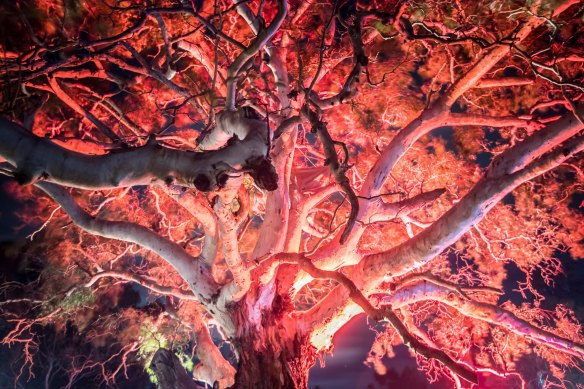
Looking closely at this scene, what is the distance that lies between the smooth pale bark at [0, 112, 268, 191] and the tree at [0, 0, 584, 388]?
0.05ft

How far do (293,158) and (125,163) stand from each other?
4023 millimetres

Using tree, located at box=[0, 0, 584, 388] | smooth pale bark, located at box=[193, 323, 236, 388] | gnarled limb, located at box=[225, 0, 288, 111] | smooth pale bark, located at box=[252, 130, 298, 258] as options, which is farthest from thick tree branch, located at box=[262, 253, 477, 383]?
smooth pale bark, located at box=[193, 323, 236, 388]

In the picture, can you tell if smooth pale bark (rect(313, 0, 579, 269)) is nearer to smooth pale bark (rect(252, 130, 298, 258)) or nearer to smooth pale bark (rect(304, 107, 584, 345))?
smooth pale bark (rect(304, 107, 584, 345))

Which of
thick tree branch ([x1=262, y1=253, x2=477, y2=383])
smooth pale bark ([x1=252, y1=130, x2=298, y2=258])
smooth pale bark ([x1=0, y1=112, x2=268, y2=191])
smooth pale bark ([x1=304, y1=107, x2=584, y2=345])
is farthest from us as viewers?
smooth pale bark ([x1=252, y1=130, x2=298, y2=258])

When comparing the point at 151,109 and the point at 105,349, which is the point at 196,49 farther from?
the point at 105,349

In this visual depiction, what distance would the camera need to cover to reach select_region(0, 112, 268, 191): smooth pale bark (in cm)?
260

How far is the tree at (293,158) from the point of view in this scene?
3.09 m

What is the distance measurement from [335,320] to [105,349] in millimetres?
15870

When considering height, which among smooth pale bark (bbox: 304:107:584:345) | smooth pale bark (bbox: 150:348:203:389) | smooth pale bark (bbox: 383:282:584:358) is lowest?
smooth pale bark (bbox: 150:348:203:389)

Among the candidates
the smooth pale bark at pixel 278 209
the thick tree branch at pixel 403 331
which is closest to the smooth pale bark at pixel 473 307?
the smooth pale bark at pixel 278 209

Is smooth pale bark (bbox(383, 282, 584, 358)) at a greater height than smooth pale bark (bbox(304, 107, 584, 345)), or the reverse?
smooth pale bark (bbox(304, 107, 584, 345))

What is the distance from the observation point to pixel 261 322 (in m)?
5.24

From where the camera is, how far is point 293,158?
21.6 ft

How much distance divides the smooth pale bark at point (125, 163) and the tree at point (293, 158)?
0.05 feet
